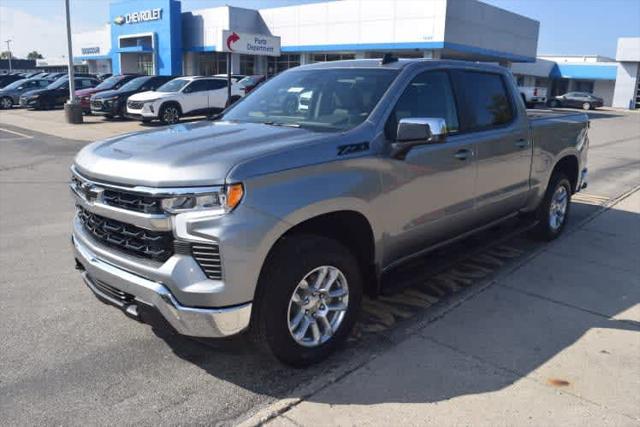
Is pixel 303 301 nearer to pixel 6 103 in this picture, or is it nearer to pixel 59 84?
pixel 59 84

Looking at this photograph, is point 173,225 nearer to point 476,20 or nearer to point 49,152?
point 49,152

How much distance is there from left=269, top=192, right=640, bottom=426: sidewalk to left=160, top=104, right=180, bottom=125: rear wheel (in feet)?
55.0

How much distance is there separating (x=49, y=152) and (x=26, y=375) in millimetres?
11923

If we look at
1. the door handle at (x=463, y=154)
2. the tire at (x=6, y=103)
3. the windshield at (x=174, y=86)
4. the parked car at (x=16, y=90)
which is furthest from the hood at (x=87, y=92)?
the door handle at (x=463, y=154)

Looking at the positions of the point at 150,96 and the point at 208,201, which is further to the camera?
the point at 150,96

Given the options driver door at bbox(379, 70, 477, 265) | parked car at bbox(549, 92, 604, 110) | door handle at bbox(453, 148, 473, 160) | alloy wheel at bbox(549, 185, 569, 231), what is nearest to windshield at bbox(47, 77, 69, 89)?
alloy wheel at bbox(549, 185, 569, 231)

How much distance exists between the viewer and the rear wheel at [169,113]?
65.4 ft

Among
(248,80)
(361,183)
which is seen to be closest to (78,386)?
(361,183)

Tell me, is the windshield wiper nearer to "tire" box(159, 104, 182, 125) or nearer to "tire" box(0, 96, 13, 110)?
"tire" box(159, 104, 182, 125)

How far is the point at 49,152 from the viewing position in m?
14.1

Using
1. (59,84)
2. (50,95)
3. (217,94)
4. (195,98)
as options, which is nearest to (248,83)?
(217,94)

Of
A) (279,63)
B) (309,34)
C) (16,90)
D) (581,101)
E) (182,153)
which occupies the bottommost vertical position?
(16,90)

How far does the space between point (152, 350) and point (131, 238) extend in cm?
99

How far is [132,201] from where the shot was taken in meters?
3.15
